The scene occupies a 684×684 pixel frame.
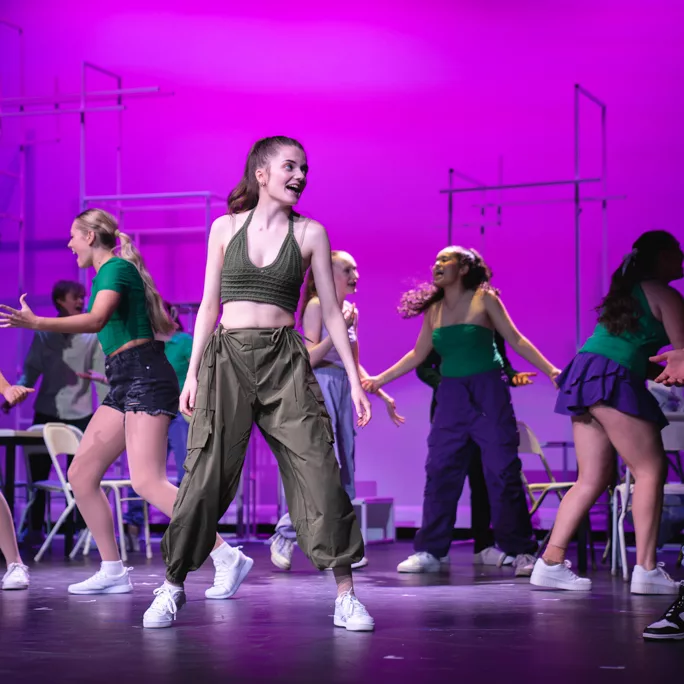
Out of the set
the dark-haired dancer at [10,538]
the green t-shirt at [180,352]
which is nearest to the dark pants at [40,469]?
the green t-shirt at [180,352]

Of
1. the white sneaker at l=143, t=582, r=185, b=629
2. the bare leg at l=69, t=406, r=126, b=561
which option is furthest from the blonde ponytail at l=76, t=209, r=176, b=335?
the white sneaker at l=143, t=582, r=185, b=629

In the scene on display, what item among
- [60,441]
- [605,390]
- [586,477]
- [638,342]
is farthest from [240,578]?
[60,441]

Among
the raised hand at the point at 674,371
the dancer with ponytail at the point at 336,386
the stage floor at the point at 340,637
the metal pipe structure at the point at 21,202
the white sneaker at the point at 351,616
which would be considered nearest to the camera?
the stage floor at the point at 340,637

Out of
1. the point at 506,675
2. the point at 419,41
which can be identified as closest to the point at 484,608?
the point at 506,675

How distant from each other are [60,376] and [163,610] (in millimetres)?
4637

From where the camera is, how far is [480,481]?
659cm

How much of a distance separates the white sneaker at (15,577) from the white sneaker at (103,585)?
26cm

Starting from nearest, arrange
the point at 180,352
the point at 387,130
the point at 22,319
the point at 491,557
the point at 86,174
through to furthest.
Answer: the point at 22,319 → the point at 491,557 → the point at 180,352 → the point at 387,130 → the point at 86,174

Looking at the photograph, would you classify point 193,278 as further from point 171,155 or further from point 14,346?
point 14,346

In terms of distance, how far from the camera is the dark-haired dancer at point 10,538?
4.32 metres

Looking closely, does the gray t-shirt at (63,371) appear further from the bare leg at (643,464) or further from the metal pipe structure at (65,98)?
the bare leg at (643,464)

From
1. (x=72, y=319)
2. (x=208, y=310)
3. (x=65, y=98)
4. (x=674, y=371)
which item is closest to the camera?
(x=674, y=371)

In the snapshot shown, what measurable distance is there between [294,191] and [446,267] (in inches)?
83.1

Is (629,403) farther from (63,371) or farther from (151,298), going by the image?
(63,371)
